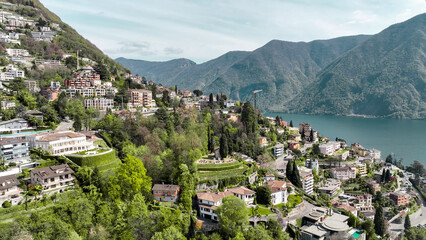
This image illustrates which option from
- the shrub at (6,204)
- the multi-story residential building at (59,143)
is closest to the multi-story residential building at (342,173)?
the multi-story residential building at (59,143)

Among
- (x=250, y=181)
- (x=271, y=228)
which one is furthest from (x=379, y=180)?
(x=271, y=228)

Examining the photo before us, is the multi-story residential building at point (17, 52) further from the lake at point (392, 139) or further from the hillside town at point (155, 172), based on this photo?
the lake at point (392, 139)

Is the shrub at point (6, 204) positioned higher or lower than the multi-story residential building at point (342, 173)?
higher

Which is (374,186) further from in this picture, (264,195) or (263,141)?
(264,195)

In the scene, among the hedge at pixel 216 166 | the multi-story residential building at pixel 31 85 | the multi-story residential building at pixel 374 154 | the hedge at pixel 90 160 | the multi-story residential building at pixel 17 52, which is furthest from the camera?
the multi-story residential building at pixel 374 154

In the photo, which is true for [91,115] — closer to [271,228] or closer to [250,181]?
[250,181]

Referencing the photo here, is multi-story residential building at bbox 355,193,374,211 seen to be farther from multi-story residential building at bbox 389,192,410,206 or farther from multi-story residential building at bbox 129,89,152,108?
multi-story residential building at bbox 129,89,152,108

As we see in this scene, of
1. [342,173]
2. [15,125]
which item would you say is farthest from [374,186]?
[15,125]
